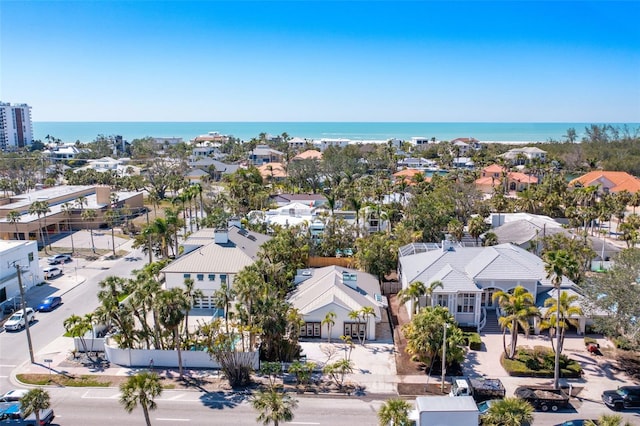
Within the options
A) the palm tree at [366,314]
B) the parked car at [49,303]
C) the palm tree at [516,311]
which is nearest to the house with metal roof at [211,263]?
the parked car at [49,303]

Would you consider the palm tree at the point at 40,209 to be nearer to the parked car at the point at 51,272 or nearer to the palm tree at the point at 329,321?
the parked car at the point at 51,272

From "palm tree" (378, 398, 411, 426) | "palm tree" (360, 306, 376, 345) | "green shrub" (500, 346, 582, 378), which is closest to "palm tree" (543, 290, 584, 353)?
"green shrub" (500, 346, 582, 378)

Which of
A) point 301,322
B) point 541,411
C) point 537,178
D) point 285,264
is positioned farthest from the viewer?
point 537,178

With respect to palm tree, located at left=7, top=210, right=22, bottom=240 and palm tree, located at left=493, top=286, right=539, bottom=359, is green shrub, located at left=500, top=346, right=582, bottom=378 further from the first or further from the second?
palm tree, located at left=7, top=210, right=22, bottom=240

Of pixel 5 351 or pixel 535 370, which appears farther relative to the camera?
pixel 5 351

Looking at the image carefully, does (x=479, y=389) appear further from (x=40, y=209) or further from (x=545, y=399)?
(x=40, y=209)

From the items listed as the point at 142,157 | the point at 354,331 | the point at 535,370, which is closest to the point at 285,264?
the point at 354,331

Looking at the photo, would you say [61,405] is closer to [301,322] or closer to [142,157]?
[301,322]
